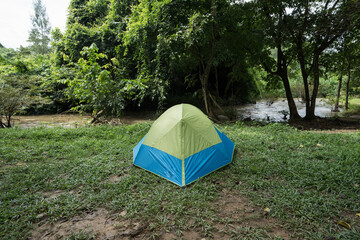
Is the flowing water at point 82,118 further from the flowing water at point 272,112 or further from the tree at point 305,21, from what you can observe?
the tree at point 305,21

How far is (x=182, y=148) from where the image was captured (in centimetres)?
371

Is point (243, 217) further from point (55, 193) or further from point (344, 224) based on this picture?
point (55, 193)

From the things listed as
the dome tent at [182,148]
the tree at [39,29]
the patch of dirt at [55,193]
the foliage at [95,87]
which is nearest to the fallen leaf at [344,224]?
the dome tent at [182,148]

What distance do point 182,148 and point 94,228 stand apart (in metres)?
1.87

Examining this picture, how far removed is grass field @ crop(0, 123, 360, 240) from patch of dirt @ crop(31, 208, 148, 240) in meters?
0.01

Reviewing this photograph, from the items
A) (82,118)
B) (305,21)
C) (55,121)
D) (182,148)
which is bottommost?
(55,121)

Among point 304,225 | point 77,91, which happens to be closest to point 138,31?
point 77,91

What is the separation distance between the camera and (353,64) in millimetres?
11438

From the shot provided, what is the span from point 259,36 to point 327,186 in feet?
23.7

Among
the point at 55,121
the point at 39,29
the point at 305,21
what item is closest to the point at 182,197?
the point at 305,21

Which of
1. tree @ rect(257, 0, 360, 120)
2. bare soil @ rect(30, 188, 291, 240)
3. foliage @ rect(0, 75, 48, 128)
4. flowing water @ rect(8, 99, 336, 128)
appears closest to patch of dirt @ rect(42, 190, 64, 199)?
bare soil @ rect(30, 188, 291, 240)

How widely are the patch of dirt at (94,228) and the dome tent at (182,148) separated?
1156 millimetres

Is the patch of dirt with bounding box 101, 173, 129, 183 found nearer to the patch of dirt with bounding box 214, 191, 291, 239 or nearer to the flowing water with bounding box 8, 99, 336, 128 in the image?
the patch of dirt with bounding box 214, 191, 291, 239

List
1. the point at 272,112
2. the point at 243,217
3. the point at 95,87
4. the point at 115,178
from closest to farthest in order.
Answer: the point at 243,217 < the point at 115,178 < the point at 95,87 < the point at 272,112
